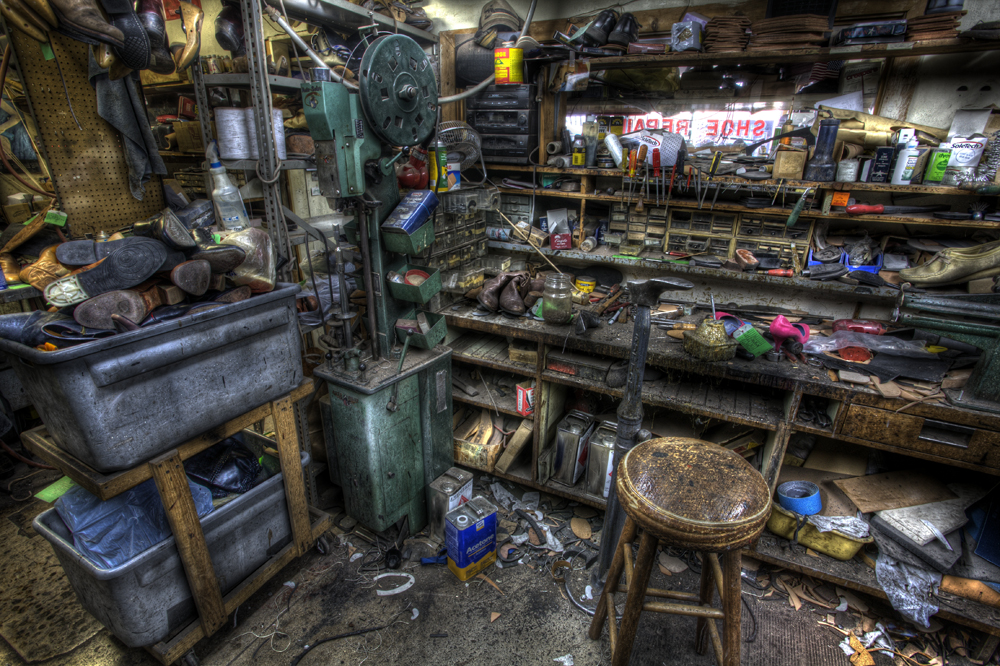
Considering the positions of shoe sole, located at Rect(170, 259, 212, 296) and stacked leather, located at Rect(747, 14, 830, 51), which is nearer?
shoe sole, located at Rect(170, 259, 212, 296)

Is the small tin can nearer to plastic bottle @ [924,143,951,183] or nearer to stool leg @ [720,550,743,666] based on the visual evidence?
stool leg @ [720,550,743,666]

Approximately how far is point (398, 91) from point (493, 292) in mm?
1174

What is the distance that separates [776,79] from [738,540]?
99.5 inches

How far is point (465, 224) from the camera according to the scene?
281 cm

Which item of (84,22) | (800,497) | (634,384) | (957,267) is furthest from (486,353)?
(957,267)

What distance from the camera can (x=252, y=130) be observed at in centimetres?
221

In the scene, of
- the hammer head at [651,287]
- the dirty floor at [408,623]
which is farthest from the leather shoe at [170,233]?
the dirty floor at [408,623]

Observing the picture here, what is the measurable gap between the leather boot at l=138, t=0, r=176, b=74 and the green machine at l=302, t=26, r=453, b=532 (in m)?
0.71

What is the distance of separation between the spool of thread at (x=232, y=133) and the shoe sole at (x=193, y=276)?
0.81m

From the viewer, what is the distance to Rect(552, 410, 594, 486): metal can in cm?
271

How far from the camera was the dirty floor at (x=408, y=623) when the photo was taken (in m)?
2.04

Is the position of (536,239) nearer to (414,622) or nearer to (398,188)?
(398,188)

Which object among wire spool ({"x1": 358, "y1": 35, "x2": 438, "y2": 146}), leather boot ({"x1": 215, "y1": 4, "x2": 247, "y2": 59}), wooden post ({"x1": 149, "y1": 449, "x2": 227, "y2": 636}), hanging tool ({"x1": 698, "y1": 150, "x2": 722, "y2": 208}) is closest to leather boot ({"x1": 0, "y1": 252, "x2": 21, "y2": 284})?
wooden post ({"x1": 149, "y1": 449, "x2": 227, "y2": 636})

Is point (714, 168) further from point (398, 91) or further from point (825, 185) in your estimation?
point (398, 91)
